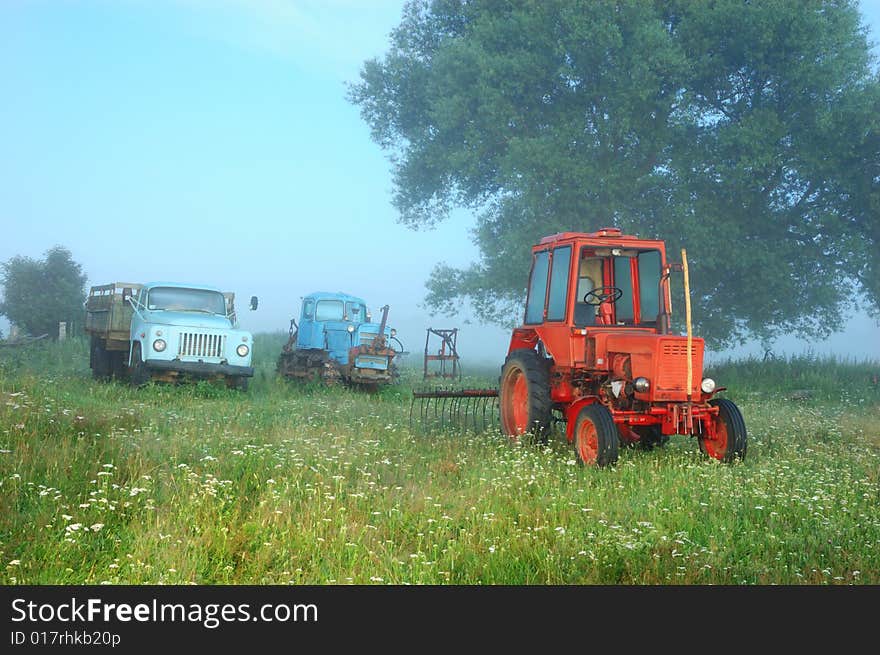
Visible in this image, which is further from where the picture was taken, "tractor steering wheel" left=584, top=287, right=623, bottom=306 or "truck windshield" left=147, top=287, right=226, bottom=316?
"truck windshield" left=147, top=287, right=226, bottom=316

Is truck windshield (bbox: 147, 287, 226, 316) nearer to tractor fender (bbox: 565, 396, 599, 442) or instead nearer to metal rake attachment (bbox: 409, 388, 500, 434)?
metal rake attachment (bbox: 409, 388, 500, 434)

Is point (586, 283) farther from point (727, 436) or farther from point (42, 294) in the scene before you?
point (42, 294)

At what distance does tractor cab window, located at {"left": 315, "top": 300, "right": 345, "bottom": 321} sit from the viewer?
22.7 metres

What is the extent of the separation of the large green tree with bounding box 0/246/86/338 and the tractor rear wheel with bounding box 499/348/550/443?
98.4ft

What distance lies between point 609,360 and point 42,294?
34.1 metres

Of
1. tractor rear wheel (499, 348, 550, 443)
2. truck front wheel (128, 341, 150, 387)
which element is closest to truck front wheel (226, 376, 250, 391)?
truck front wheel (128, 341, 150, 387)

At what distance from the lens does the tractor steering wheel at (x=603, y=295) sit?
10867 mm

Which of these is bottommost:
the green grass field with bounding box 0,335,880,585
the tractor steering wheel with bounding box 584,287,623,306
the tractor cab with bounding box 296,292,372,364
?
the green grass field with bounding box 0,335,880,585

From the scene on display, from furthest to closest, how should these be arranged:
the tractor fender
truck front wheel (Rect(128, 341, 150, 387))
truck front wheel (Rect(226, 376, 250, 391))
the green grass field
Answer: truck front wheel (Rect(226, 376, 250, 391)) < truck front wheel (Rect(128, 341, 150, 387)) < the tractor fender < the green grass field

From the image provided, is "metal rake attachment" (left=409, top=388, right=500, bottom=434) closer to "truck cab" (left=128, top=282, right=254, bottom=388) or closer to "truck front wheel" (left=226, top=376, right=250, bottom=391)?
"truck front wheel" (left=226, top=376, right=250, bottom=391)

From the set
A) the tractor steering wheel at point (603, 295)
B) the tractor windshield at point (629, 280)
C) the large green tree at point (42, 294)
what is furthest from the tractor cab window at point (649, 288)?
the large green tree at point (42, 294)

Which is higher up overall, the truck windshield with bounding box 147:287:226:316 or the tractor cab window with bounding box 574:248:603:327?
the truck windshield with bounding box 147:287:226:316

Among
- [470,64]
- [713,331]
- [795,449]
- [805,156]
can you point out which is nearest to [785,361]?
[713,331]

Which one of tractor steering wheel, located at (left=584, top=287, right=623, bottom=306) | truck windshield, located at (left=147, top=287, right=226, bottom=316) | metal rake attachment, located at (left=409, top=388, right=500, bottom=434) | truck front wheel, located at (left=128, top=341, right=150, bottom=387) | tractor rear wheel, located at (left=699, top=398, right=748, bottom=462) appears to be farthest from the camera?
truck windshield, located at (left=147, top=287, right=226, bottom=316)
